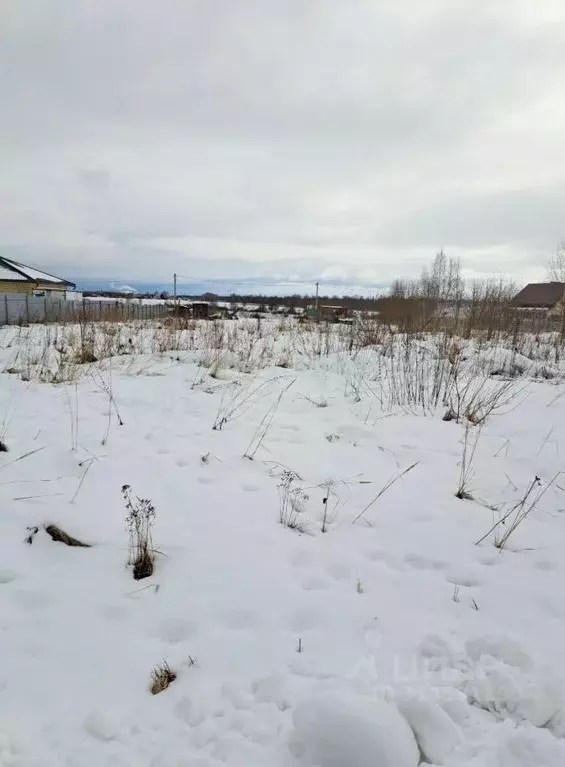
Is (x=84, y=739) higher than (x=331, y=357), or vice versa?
(x=331, y=357)

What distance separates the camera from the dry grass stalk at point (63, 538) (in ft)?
6.93

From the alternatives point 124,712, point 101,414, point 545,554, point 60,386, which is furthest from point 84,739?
point 60,386

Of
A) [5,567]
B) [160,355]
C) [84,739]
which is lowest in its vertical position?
[84,739]

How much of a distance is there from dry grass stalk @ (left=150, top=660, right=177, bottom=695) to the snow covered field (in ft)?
0.05

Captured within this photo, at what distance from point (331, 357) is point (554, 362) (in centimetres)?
418

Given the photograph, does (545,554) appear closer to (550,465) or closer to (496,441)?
(550,465)

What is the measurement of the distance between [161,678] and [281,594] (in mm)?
594

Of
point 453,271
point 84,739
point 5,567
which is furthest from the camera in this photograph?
point 453,271

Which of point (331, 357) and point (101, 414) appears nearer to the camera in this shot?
point (101, 414)

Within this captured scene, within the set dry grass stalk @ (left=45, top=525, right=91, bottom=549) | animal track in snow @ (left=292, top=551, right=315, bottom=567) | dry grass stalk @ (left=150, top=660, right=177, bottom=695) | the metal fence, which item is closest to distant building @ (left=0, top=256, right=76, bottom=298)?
the metal fence

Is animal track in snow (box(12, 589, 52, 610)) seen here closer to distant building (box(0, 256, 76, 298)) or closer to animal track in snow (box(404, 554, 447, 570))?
animal track in snow (box(404, 554, 447, 570))

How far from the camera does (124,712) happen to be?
4.29ft

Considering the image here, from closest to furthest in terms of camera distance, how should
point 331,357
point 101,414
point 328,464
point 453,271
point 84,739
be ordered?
1. point 84,739
2. point 328,464
3. point 101,414
4. point 331,357
5. point 453,271

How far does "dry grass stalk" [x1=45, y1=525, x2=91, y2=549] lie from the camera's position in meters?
2.11
